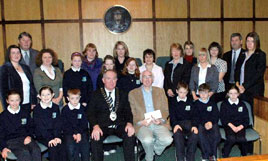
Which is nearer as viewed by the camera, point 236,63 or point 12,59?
point 12,59

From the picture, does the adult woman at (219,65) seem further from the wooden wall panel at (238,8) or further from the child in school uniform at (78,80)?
the wooden wall panel at (238,8)

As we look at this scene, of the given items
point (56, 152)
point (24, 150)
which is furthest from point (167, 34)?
point (24, 150)

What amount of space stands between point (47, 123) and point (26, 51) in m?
1.71

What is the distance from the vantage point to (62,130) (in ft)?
12.3

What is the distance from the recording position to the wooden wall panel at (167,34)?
270 inches

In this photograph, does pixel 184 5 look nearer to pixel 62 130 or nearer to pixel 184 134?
pixel 184 134

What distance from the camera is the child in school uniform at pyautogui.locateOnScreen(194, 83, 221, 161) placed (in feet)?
12.3

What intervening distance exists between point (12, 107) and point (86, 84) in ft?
3.62

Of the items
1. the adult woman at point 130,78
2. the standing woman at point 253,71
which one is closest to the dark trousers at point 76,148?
the adult woman at point 130,78

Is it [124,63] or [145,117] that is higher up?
[124,63]

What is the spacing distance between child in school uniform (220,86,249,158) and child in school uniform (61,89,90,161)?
1.85 metres

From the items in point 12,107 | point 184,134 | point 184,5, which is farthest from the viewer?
point 184,5

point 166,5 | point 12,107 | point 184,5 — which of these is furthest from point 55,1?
point 12,107

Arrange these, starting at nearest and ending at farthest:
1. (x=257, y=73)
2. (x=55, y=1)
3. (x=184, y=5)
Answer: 1. (x=257, y=73)
2. (x=55, y=1)
3. (x=184, y=5)
